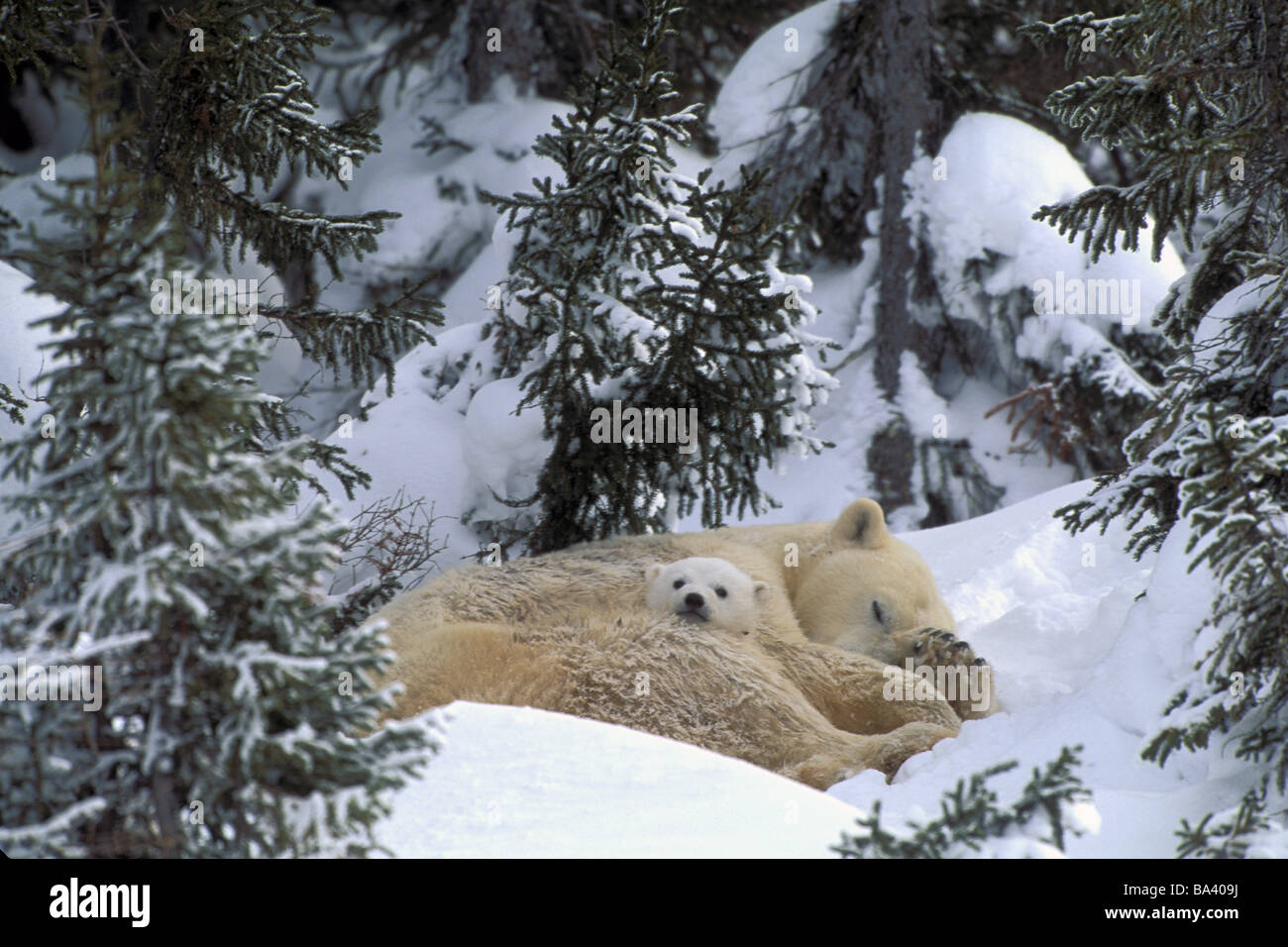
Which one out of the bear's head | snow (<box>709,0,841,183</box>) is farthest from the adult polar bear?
snow (<box>709,0,841,183</box>)

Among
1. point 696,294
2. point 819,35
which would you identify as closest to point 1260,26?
point 696,294

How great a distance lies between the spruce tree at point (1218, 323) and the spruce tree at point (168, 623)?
6.74ft

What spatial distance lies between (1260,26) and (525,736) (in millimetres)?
3433

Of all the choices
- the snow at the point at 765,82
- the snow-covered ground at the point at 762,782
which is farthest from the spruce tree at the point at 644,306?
the snow at the point at 765,82

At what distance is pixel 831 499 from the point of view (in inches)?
327

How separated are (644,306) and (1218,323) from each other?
2.39 m

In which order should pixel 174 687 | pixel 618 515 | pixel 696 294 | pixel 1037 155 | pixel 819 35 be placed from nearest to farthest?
Answer: pixel 174 687
pixel 696 294
pixel 618 515
pixel 1037 155
pixel 819 35

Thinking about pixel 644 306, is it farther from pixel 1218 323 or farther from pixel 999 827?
pixel 999 827

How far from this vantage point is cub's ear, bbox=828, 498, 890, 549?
544 centimetres

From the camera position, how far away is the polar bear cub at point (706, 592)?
14.9ft

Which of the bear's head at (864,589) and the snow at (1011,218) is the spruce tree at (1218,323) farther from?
the snow at (1011,218)

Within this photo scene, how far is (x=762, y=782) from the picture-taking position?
9.61 ft
